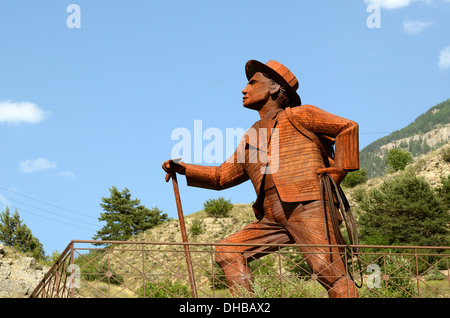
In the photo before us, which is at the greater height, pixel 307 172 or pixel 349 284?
pixel 307 172

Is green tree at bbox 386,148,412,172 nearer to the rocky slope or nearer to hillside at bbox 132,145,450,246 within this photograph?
hillside at bbox 132,145,450,246

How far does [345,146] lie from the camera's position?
7.65m

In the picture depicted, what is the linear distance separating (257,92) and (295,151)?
114 cm

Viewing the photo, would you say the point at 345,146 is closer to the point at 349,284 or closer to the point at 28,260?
the point at 349,284

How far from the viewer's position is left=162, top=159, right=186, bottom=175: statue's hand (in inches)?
336

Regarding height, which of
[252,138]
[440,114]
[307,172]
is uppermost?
[440,114]

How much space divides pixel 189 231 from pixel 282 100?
97.3 feet

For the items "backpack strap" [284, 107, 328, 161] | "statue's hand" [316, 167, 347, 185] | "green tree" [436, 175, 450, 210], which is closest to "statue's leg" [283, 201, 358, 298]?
"statue's hand" [316, 167, 347, 185]

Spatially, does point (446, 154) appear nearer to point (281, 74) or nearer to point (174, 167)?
point (281, 74)

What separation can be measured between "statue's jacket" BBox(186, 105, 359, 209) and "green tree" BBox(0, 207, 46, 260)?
20727mm

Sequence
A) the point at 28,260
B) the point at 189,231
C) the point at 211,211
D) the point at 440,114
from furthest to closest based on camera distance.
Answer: the point at 440,114 < the point at 211,211 < the point at 189,231 < the point at 28,260

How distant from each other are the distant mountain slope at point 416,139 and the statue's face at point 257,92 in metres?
Answer: 114
